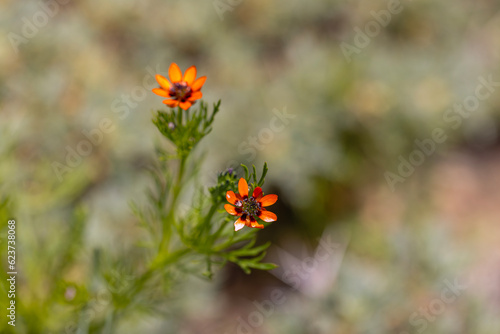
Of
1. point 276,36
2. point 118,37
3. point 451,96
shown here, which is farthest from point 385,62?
point 118,37

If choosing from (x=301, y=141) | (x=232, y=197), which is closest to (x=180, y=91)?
(x=232, y=197)

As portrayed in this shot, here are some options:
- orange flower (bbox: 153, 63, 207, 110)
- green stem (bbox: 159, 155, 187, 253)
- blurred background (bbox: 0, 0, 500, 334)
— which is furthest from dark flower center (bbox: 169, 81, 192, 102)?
blurred background (bbox: 0, 0, 500, 334)

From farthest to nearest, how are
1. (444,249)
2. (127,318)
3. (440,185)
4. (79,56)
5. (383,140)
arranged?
(440,185)
(383,140)
(79,56)
(444,249)
(127,318)

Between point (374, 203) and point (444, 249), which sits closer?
point (444, 249)

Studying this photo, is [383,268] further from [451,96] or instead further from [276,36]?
[276,36]

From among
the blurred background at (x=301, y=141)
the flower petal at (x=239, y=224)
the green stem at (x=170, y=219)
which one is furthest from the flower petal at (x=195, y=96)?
the blurred background at (x=301, y=141)

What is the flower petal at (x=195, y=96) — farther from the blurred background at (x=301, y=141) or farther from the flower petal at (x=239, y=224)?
the blurred background at (x=301, y=141)
